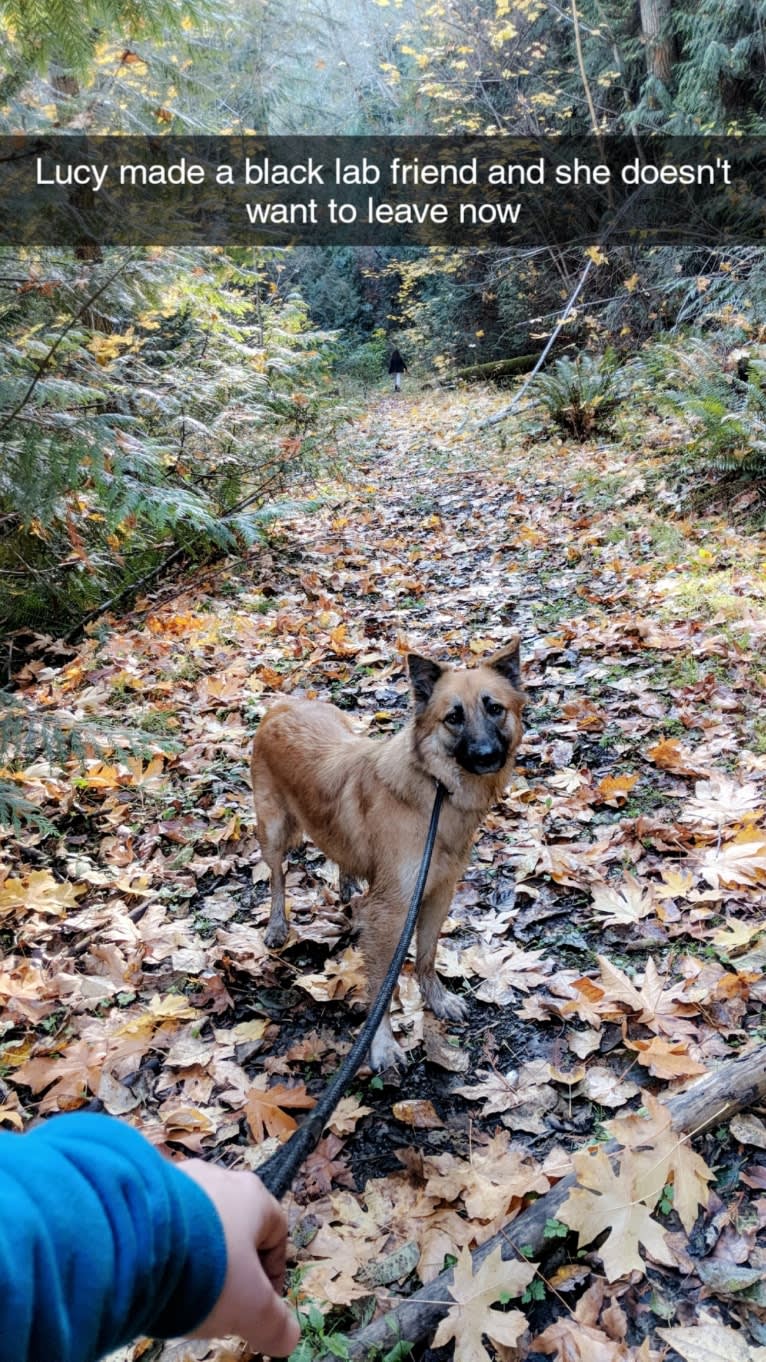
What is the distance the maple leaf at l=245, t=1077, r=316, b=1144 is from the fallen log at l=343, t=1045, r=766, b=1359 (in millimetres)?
841

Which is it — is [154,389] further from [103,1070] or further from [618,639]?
[103,1070]

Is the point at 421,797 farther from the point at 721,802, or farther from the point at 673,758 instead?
the point at 673,758

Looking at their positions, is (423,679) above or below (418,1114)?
above

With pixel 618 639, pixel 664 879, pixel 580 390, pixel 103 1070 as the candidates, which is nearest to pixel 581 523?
pixel 618 639

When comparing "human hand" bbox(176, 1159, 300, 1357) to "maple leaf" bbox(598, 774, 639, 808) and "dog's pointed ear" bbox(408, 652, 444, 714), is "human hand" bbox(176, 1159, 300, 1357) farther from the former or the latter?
"maple leaf" bbox(598, 774, 639, 808)

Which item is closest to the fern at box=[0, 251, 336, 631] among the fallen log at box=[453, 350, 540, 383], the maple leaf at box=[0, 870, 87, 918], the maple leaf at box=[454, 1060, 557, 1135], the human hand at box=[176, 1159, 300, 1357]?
the maple leaf at box=[0, 870, 87, 918]

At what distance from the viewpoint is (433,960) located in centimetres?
345

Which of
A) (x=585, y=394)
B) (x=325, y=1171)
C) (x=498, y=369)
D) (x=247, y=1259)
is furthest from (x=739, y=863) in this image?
(x=498, y=369)

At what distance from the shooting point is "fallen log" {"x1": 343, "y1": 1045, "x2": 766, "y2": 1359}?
2078 millimetres

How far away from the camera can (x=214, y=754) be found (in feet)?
18.2

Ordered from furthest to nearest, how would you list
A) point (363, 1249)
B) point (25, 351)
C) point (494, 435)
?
point (494, 435)
point (25, 351)
point (363, 1249)

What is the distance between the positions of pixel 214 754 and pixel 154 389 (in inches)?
168

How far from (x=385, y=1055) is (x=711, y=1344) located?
1513 millimetres

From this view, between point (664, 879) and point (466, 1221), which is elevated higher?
point (664, 879)
